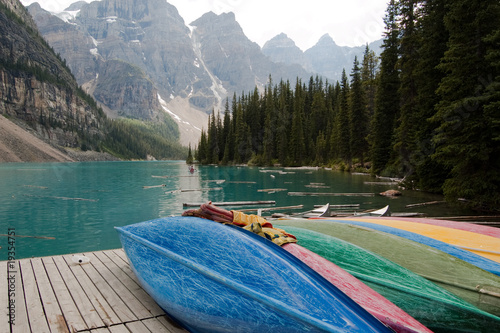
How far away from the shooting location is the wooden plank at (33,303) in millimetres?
3906

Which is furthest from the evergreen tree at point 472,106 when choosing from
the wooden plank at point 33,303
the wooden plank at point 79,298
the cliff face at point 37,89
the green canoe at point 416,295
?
the cliff face at point 37,89

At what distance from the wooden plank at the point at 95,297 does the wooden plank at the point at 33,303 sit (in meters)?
0.61

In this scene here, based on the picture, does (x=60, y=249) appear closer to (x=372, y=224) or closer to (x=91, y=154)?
(x=372, y=224)

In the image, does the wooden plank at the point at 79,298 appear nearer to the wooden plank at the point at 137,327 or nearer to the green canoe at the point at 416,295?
the wooden plank at the point at 137,327

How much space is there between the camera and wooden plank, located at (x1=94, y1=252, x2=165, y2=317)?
4523 mm

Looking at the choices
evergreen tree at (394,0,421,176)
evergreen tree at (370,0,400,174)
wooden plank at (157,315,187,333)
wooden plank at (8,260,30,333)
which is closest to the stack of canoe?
wooden plank at (157,315,187,333)

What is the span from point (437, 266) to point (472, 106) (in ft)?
39.2

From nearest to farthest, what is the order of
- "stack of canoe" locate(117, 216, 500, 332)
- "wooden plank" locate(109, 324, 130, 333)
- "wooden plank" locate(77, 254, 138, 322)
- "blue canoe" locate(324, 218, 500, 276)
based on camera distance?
"stack of canoe" locate(117, 216, 500, 332) < "wooden plank" locate(109, 324, 130, 333) < "wooden plank" locate(77, 254, 138, 322) < "blue canoe" locate(324, 218, 500, 276)

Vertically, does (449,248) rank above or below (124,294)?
above

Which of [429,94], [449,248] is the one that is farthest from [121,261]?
[429,94]

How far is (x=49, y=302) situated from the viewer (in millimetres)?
4551

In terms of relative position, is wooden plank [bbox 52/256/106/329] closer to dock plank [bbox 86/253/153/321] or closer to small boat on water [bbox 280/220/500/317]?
dock plank [bbox 86/253/153/321]

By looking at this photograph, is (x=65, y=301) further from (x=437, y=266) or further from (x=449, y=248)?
(x=449, y=248)

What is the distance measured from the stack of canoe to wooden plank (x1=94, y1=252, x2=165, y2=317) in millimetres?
205
